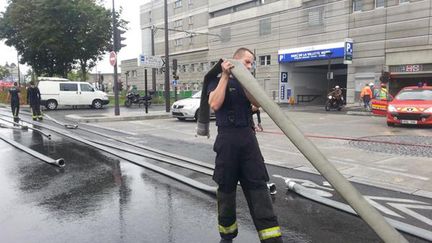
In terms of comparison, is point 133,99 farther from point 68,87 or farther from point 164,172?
point 164,172

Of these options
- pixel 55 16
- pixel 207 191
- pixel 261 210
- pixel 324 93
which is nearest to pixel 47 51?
pixel 55 16

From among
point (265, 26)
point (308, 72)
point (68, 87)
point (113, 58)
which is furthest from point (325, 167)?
point (265, 26)

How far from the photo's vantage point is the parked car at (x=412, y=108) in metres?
13.4

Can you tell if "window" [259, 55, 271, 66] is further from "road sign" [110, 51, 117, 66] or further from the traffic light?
"road sign" [110, 51, 117, 66]

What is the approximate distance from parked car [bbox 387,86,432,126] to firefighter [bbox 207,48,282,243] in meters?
11.9

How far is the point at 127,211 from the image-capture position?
15.7ft

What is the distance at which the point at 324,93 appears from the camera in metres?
42.1

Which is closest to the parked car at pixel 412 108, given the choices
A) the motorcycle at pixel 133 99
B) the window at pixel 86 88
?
the motorcycle at pixel 133 99

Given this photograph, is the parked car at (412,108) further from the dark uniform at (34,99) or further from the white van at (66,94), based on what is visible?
the white van at (66,94)

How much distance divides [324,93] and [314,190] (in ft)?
124

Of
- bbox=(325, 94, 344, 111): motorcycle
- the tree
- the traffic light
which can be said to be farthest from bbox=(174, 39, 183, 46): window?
the traffic light

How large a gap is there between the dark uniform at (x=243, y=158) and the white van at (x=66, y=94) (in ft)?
80.3

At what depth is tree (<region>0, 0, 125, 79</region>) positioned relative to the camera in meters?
31.8

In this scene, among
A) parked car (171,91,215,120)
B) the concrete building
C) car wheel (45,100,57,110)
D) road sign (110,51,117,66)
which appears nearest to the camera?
parked car (171,91,215,120)
